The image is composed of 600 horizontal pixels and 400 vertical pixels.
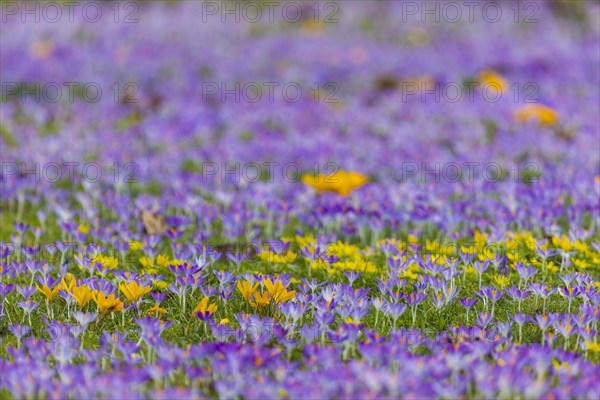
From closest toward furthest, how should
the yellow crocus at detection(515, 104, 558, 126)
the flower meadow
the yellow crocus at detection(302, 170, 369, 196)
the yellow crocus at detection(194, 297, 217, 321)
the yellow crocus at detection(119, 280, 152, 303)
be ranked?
the flower meadow
the yellow crocus at detection(194, 297, 217, 321)
the yellow crocus at detection(119, 280, 152, 303)
the yellow crocus at detection(302, 170, 369, 196)
the yellow crocus at detection(515, 104, 558, 126)

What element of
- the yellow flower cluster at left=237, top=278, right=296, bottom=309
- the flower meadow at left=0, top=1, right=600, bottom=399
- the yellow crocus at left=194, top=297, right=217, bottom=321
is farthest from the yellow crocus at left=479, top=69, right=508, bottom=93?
the yellow crocus at left=194, top=297, right=217, bottom=321

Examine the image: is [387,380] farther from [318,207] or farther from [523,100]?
[523,100]

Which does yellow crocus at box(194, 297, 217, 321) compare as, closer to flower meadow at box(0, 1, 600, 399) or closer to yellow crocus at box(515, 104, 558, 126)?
flower meadow at box(0, 1, 600, 399)

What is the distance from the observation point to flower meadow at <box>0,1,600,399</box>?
3.97 meters

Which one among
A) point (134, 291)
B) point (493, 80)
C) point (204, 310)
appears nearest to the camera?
point (204, 310)

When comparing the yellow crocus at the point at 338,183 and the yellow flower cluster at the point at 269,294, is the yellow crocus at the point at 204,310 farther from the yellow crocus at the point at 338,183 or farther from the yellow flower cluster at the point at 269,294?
the yellow crocus at the point at 338,183

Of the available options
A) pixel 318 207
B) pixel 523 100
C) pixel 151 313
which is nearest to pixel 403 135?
pixel 523 100

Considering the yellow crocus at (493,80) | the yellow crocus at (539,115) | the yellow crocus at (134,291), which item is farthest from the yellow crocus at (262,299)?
the yellow crocus at (493,80)

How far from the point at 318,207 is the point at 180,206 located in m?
1.30

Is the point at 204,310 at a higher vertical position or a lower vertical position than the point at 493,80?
lower

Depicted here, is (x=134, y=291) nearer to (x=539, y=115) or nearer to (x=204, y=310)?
(x=204, y=310)

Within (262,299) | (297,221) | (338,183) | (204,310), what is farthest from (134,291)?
(338,183)

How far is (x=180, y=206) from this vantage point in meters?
7.51

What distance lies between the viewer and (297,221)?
24.5 ft
